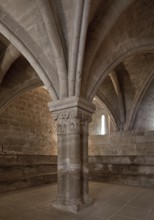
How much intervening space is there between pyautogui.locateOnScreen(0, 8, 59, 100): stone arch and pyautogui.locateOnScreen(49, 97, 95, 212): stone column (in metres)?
0.46

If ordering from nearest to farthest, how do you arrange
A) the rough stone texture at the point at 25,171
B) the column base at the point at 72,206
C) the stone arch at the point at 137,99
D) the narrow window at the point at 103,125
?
the column base at the point at 72,206 < the rough stone texture at the point at 25,171 < the stone arch at the point at 137,99 < the narrow window at the point at 103,125

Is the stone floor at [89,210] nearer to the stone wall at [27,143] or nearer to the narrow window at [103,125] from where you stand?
the stone wall at [27,143]

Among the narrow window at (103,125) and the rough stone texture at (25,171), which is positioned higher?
the narrow window at (103,125)

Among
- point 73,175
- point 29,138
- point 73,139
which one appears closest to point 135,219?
point 73,175

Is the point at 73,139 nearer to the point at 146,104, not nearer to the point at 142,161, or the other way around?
the point at 142,161

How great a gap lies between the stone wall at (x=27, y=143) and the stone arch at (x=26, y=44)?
298 cm

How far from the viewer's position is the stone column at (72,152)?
345 centimetres

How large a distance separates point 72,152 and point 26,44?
2.33m

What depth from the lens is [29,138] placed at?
696cm

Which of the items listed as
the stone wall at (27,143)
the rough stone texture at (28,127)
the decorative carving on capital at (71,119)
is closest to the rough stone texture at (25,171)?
the stone wall at (27,143)

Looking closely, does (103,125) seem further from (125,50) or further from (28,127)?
(125,50)

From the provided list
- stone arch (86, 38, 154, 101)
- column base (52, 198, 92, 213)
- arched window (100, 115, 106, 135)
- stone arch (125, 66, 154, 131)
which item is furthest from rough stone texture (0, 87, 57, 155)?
stone arch (86, 38, 154, 101)

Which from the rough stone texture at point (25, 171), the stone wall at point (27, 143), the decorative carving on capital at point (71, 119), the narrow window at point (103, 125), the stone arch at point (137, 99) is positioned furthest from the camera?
the narrow window at point (103, 125)

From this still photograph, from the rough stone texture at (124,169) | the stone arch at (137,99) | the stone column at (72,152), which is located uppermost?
the stone arch at (137,99)
